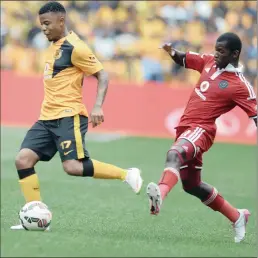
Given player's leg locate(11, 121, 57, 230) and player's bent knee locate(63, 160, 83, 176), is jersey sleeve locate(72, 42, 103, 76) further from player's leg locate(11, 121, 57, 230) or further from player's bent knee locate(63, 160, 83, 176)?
player's bent knee locate(63, 160, 83, 176)

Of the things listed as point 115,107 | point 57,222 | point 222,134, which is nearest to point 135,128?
point 115,107

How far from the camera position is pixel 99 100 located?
26.9ft

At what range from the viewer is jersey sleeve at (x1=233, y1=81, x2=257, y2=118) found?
26.7ft

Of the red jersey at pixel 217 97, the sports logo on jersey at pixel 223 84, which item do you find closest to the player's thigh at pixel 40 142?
the red jersey at pixel 217 97

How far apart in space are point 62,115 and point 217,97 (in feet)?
4.90

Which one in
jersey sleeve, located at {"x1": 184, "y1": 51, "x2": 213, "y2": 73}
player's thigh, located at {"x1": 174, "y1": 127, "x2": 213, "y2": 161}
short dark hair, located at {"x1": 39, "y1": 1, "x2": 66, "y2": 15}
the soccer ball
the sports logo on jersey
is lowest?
the soccer ball

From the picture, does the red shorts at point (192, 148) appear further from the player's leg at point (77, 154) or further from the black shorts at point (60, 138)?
the black shorts at point (60, 138)

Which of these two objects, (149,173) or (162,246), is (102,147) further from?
(162,246)

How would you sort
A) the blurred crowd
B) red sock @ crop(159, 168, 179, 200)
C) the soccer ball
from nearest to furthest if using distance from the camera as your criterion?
the soccer ball
red sock @ crop(159, 168, 179, 200)
the blurred crowd

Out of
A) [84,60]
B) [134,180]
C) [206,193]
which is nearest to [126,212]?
[206,193]

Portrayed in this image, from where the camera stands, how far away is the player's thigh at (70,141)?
8117 millimetres

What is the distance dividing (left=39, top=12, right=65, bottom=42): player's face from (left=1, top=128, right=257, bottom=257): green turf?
Result: 6.06 ft

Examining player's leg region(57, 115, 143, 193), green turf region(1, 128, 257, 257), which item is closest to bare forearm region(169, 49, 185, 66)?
player's leg region(57, 115, 143, 193)

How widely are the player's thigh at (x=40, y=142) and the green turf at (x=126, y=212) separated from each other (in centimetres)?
73
